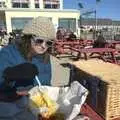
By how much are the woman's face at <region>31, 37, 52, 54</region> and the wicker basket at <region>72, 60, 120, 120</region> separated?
1.02ft

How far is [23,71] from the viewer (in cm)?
216

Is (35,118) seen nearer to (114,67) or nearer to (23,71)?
(23,71)

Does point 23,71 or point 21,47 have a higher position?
point 21,47

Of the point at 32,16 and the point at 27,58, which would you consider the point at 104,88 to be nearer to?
the point at 27,58

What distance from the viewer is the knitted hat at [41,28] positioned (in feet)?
6.63

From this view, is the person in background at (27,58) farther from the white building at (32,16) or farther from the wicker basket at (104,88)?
the white building at (32,16)

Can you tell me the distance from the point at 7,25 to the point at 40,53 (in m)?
31.6

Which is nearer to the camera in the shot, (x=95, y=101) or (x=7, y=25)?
(x=95, y=101)

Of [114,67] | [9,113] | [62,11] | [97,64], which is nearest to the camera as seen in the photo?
[9,113]

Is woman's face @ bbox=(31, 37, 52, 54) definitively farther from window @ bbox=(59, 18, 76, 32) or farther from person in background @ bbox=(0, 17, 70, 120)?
window @ bbox=(59, 18, 76, 32)

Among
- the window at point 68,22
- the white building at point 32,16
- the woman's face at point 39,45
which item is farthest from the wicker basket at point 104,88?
the window at point 68,22

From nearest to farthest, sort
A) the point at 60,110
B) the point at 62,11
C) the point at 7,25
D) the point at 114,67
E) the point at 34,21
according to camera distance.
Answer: the point at 60,110 < the point at 34,21 < the point at 114,67 < the point at 7,25 < the point at 62,11

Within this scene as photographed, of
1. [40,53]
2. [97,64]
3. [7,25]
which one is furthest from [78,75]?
[7,25]

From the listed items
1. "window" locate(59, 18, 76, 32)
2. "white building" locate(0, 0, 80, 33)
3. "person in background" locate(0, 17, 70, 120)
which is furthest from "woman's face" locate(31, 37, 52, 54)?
"window" locate(59, 18, 76, 32)
